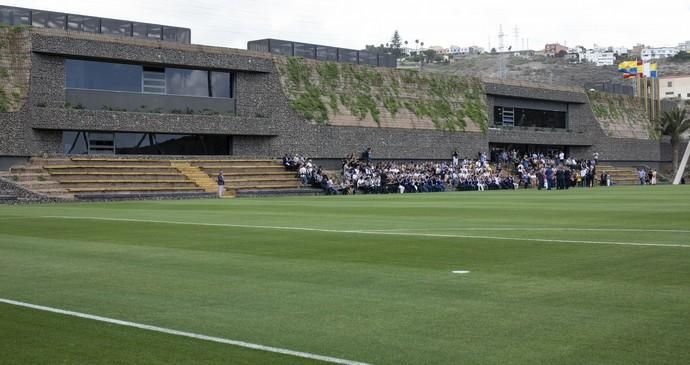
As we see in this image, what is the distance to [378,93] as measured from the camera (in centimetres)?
6875

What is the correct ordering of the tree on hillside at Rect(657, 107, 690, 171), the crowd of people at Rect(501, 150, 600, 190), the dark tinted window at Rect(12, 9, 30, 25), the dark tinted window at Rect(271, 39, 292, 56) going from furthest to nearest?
the tree on hillside at Rect(657, 107, 690, 171) < the dark tinted window at Rect(271, 39, 292, 56) < the crowd of people at Rect(501, 150, 600, 190) < the dark tinted window at Rect(12, 9, 30, 25)

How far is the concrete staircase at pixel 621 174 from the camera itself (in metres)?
83.9

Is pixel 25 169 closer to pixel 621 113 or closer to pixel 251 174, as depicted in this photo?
pixel 251 174

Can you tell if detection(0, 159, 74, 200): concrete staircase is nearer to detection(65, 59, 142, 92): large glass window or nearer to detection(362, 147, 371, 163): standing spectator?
detection(65, 59, 142, 92): large glass window

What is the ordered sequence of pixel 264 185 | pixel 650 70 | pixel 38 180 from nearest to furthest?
pixel 38 180, pixel 264 185, pixel 650 70

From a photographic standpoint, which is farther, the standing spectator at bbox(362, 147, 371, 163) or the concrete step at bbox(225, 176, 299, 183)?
the standing spectator at bbox(362, 147, 371, 163)

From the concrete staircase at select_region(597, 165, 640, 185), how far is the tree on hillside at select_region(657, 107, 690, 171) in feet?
30.5

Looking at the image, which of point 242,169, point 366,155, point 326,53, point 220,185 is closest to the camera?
point 220,185

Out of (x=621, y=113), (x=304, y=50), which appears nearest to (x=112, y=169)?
(x=304, y=50)

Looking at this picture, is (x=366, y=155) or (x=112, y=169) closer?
(x=112, y=169)

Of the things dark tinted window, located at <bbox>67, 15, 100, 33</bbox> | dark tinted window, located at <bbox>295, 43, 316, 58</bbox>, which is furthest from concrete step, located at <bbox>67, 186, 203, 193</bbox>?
dark tinted window, located at <bbox>295, 43, 316, 58</bbox>

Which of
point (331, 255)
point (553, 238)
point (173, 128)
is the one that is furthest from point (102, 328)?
point (173, 128)

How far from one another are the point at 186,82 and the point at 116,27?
619 cm

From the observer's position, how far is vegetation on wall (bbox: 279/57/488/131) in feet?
206
